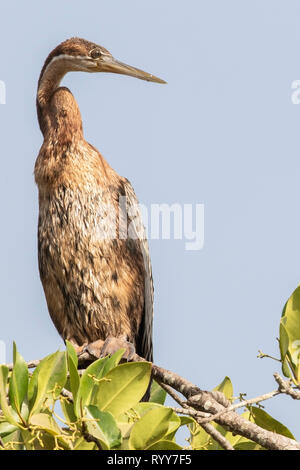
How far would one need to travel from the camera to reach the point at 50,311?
21.5 ft

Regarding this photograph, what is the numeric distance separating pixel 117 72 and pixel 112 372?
338 centimetres

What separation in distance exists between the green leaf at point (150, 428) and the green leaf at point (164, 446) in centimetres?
2

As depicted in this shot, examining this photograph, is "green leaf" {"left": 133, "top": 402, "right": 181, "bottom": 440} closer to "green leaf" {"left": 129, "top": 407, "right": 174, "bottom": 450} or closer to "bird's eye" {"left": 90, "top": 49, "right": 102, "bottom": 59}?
"green leaf" {"left": 129, "top": 407, "right": 174, "bottom": 450}

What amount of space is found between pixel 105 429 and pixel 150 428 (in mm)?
187

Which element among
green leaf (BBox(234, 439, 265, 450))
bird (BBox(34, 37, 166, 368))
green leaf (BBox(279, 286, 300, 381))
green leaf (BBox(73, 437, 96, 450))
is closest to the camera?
green leaf (BBox(73, 437, 96, 450))

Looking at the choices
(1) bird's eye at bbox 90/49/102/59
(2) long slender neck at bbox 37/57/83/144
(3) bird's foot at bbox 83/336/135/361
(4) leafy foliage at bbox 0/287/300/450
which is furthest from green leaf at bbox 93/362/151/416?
(1) bird's eye at bbox 90/49/102/59

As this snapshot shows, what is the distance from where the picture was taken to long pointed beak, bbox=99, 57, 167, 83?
22.0 feet

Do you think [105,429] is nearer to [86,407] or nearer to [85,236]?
[86,407]

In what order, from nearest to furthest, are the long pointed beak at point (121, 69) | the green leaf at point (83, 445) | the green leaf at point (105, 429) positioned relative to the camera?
the green leaf at point (105, 429), the green leaf at point (83, 445), the long pointed beak at point (121, 69)

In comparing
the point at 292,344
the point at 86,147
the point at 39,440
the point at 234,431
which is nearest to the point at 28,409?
the point at 39,440

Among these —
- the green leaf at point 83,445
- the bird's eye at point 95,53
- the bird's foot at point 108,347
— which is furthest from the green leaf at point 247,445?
the bird's eye at point 95,53

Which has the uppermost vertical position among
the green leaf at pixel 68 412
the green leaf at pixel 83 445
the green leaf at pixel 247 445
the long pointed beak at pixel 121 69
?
the long pointed beak at pixel 121 69

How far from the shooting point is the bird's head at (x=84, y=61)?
22.0 feet

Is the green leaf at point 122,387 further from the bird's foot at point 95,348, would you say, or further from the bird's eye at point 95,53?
the bird's eye at point 95,53
